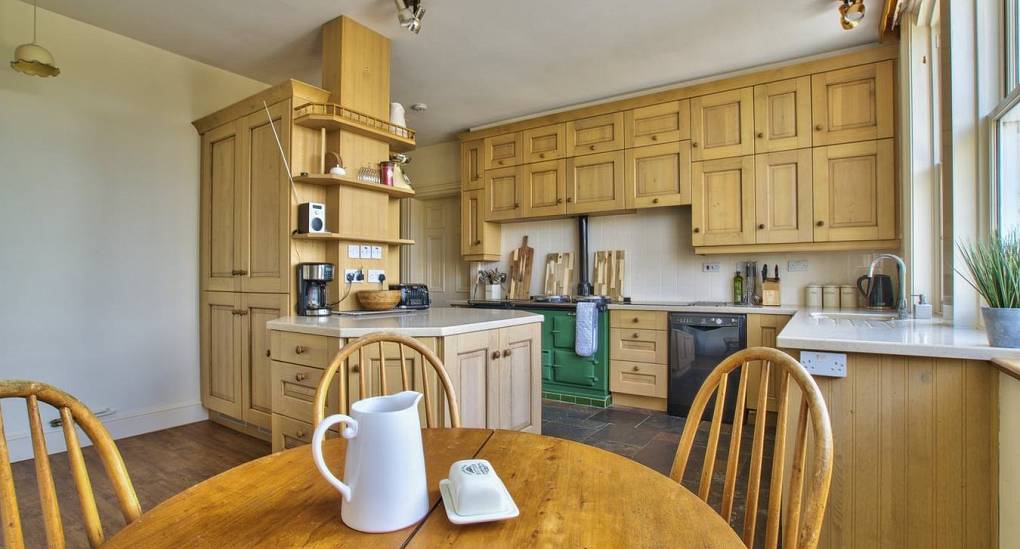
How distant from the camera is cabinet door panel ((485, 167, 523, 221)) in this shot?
443 cm

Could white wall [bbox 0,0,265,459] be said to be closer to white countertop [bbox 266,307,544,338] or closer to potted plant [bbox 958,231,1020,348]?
white countertop [bbox 266,307,544,338]

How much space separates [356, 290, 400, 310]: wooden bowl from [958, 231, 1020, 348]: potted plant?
2473mm

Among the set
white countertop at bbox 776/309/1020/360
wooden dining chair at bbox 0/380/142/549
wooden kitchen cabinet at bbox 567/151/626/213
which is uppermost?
wooden kitchen cabinet at bbox 567/151/626/213

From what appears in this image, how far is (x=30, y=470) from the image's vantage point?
2498 mm

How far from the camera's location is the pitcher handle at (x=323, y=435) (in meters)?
0.59

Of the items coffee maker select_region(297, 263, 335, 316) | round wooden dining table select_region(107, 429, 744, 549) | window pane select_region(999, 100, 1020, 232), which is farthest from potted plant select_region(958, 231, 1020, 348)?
coffee maker select_region(297, 263, 335, 316)

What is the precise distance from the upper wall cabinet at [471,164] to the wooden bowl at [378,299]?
220 centimetres

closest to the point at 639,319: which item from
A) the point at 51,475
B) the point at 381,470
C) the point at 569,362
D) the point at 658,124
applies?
the point at 569,362

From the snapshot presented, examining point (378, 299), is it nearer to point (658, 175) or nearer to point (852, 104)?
point (658, 175)

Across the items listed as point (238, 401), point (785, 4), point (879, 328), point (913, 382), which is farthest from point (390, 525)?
point (785, 4)

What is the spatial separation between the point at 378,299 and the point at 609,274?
7.51ft

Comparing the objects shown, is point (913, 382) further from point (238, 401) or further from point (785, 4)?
point (238, 401)

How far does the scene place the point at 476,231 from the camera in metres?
4.75

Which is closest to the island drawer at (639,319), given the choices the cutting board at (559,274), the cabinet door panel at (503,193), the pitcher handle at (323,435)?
the cutting board at (559,274)
